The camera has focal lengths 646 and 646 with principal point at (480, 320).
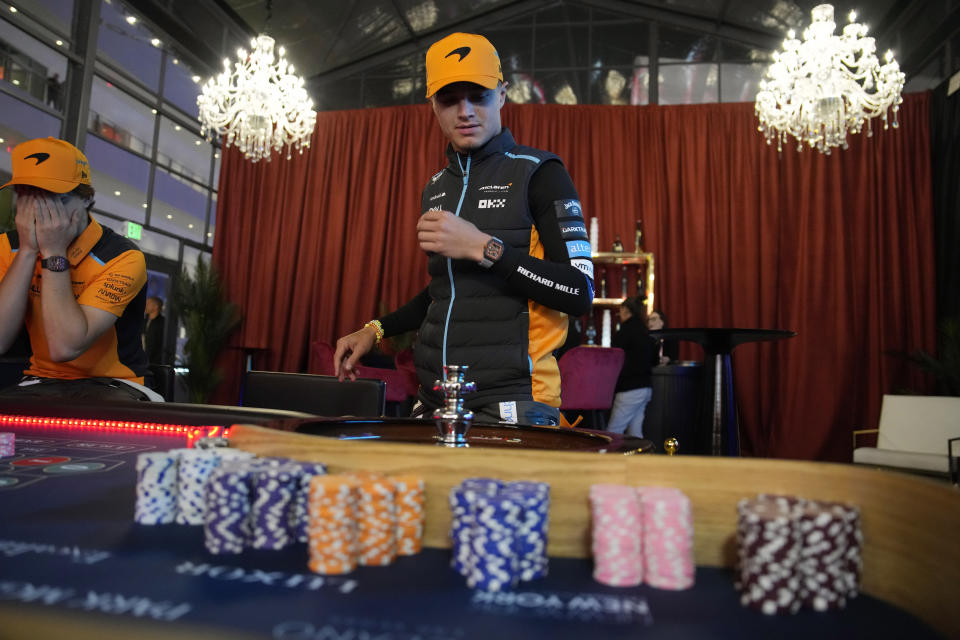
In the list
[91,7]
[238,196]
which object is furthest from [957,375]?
[91,7]

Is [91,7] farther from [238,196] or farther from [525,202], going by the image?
[525,202]

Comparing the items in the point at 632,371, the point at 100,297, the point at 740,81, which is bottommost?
the point at 632,371

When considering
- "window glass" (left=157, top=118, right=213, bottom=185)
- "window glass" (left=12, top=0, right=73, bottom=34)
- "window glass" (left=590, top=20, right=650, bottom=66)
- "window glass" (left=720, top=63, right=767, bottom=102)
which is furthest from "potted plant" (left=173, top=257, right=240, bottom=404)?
"window glass" (left=720, top=63, right=767, bottom=102)

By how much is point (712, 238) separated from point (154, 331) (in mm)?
5886

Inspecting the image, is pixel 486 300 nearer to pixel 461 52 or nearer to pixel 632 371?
pixel 461 52

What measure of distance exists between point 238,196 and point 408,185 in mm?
2197

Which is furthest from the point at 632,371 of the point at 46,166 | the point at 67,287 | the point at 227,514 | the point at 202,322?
the point at 227,514

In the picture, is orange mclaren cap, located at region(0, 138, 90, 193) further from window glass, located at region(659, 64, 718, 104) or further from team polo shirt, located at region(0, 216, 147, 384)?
window glass, located at region(659, 64, 718, 104)

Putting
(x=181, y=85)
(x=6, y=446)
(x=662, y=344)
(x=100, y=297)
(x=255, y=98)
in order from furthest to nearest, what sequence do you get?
(x=181, y=85), (x=662, y=344), (x=255, y=98), (x=100, y=297), (x=6, y=446)

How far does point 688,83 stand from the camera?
734 centimetres

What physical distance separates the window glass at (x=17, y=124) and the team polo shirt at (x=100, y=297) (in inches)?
164

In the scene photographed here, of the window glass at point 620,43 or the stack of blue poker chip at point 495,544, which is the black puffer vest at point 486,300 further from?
the window glass at point 620,43

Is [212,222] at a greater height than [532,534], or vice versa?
[212,222]

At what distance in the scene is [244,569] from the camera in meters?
0.49
